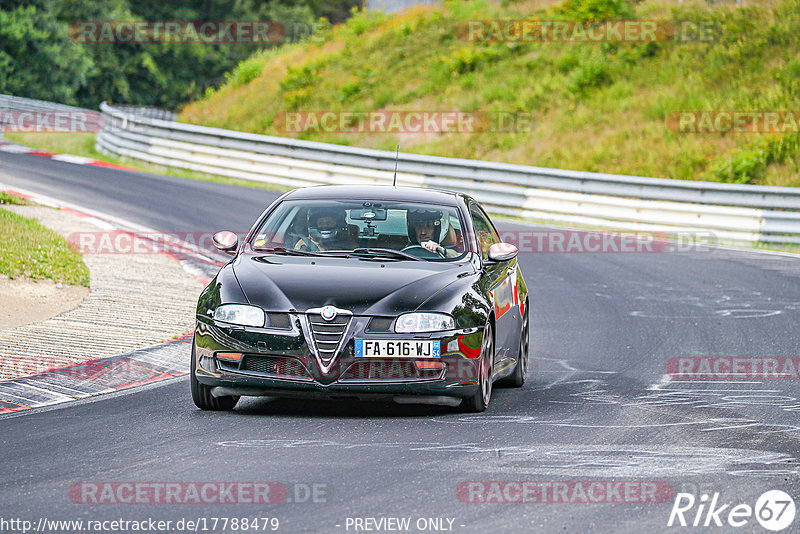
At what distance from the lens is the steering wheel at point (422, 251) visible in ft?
28.7

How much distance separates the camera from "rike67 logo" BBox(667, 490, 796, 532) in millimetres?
5445

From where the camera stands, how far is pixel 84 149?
32.5 m

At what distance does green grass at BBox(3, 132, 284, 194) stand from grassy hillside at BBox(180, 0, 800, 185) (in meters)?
4.91

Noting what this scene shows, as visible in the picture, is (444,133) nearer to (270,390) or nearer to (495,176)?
(495,176)

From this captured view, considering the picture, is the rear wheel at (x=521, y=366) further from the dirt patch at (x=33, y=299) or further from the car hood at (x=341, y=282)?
the dirt patch at (x=33, y=299)

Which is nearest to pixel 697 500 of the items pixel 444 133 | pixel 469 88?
pixel 444 133

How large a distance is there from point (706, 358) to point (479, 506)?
5.77 meters
